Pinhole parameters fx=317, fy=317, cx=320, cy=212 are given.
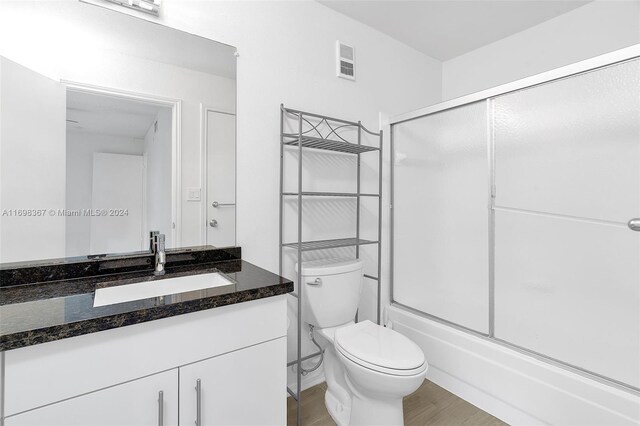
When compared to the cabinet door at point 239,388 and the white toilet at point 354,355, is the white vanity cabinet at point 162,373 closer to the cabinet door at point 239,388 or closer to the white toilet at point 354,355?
the cabinet door at point 239,388

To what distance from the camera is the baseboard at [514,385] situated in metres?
1.38

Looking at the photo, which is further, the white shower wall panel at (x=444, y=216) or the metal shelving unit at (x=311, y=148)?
the white shower wall panel at (x=444, y=216)

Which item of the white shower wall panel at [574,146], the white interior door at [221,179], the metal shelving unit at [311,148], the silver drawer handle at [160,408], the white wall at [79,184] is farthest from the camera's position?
the metal shelving unit at [311,148]

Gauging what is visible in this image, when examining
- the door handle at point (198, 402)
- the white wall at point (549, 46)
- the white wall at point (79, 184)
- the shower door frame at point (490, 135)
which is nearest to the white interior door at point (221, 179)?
the white wall at point (79, 184)

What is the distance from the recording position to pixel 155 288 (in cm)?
128

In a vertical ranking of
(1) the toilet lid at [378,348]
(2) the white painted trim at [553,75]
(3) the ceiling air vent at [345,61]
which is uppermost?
(3) the ceiling air vent at [345,61]

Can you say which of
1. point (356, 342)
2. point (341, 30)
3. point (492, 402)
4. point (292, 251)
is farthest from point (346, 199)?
point (492, 402)

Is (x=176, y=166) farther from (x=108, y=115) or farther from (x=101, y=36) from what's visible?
(x=101, y=36)

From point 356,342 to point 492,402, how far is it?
902 millimetres

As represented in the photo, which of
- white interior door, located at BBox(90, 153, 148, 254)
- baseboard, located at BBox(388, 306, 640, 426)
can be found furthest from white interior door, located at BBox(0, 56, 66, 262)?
baseboard, located at BBox(388, 306, 640, 426)

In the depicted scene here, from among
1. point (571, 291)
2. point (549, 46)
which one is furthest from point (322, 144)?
point (549, 46)

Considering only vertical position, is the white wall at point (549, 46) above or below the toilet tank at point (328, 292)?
above

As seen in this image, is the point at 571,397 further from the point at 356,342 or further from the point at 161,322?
the point at 161,322

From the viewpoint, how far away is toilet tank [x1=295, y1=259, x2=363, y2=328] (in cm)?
174
